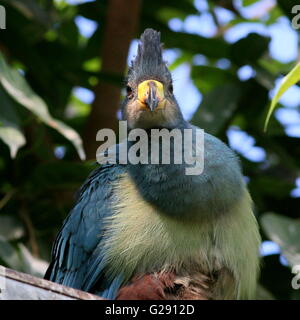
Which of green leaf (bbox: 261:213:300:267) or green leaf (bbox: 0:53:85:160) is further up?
green leaf (bbox: 0:53:85:160)

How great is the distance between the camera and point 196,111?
17.6ft

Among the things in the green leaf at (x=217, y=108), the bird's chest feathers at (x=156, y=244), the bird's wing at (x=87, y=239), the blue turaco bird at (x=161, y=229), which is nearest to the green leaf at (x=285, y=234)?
the blue turaco bird at (x=161, y=229)

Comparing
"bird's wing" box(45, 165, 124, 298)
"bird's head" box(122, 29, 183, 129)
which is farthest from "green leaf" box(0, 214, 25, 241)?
"bird's head" box(122, 29, 183, 129)

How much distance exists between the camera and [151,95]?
4.17m

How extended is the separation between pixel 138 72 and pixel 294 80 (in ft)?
5.89

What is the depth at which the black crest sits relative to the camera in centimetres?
443

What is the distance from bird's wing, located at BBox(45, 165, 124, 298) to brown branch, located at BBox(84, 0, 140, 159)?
1.35 meters

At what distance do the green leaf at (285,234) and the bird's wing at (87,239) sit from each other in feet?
3.49

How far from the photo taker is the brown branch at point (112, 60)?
5.78 meters

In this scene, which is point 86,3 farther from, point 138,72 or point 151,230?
point 151,230

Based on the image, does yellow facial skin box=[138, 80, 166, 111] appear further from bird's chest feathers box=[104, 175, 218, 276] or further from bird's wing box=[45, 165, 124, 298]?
bird's chest feathers box=[104, 175, 218, 276]

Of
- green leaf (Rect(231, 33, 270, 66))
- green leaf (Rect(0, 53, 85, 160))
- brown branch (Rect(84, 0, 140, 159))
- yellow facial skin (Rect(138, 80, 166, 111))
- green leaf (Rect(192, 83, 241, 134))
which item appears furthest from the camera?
brown branch (Rect(84, 0, 140, 159))

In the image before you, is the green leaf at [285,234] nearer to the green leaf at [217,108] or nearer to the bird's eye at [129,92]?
the green leaf at [217,108]

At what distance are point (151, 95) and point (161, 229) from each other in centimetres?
78
